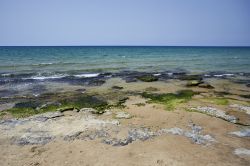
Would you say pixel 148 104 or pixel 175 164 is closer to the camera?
pixel 175 164

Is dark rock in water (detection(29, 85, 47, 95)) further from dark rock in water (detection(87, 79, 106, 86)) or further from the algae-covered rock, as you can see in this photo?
the algae-covered rock

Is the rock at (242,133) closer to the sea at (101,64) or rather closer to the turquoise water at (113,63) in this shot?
the sea at (101,64)

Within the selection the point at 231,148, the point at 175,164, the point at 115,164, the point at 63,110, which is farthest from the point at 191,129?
the point at 63,110

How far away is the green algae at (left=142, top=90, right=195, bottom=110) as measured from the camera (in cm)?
1656

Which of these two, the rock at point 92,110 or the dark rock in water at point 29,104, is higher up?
the rock at point 92,110

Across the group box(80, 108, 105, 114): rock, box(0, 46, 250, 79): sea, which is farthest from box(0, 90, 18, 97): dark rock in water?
box(80, 108, 105, 114): rock

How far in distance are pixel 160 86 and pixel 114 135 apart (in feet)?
43.6

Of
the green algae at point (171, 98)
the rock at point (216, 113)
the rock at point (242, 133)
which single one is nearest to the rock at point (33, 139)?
the green algae at point (171, 98)

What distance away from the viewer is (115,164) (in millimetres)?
8914

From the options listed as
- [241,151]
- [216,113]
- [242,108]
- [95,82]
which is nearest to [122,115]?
[216,113]

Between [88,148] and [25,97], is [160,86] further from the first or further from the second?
[88,148]

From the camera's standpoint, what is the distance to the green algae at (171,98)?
652 inches

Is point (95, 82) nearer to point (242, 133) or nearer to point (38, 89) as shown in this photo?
point (38, 89)

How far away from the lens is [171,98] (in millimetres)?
18656
